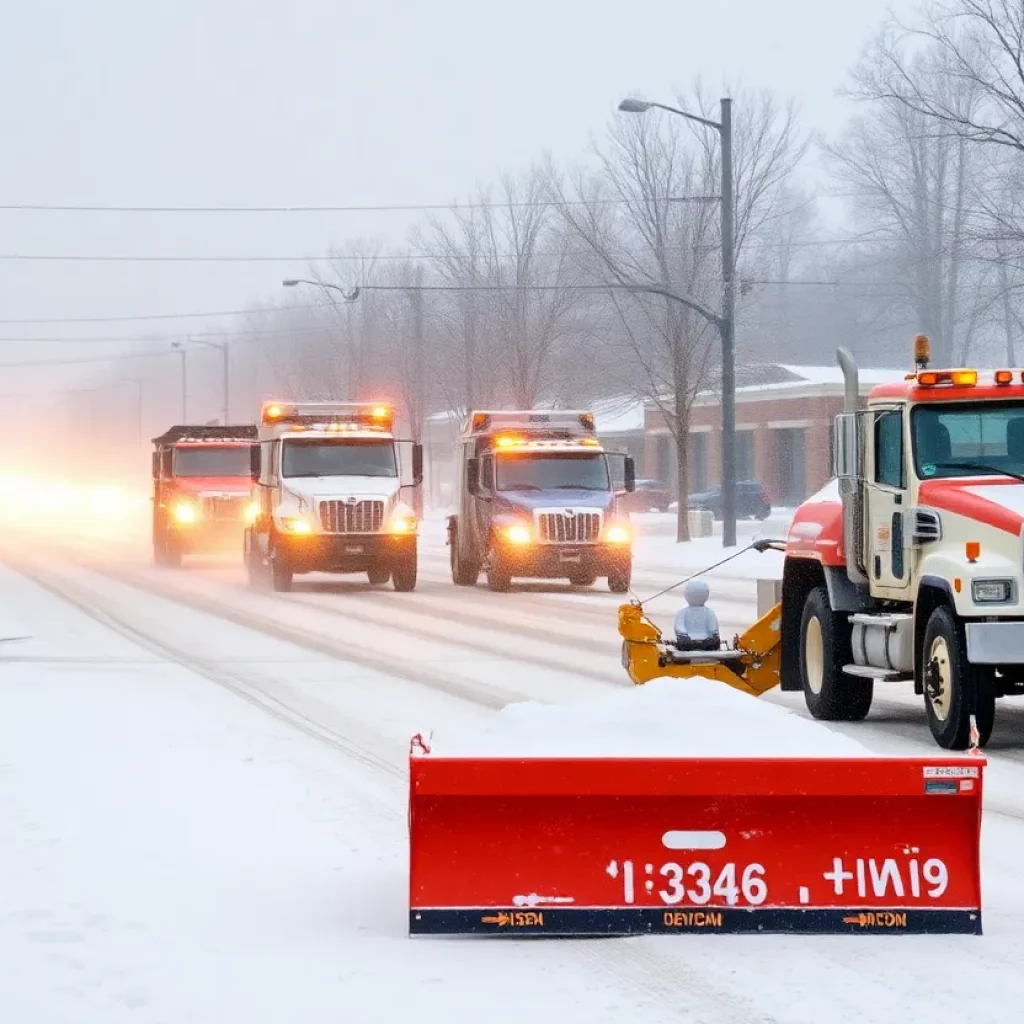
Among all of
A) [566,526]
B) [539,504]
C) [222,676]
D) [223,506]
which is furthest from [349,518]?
[222,676]

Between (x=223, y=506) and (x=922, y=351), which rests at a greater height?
(x=922, y=351)

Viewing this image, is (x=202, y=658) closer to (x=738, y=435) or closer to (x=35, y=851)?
(x=35, y=851)

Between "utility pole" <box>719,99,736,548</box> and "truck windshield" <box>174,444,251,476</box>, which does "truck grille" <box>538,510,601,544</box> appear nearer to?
"utility pole" <box>719,99,736,548</box>

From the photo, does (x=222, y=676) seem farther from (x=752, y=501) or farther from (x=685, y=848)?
(x=752, y=501)

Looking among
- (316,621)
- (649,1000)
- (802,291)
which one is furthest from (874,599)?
(802,291)

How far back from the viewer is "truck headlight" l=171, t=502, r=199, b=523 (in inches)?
1483

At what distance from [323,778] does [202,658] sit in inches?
313

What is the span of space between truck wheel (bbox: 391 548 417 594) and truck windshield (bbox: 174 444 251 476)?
9422mm

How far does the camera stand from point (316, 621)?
78.8 ft

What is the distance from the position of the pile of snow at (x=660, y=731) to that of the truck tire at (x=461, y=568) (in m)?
24.4

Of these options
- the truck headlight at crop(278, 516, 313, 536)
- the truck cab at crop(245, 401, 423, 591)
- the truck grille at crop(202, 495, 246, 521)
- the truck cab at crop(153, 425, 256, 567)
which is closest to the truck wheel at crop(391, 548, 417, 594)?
the truck cab at crop(245, 401, 423, 591)

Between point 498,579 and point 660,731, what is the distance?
2273 centimetres

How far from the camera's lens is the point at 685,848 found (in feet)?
23.4

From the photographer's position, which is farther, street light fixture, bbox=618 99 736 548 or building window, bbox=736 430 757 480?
building window, bbox=736 430 757 480
